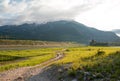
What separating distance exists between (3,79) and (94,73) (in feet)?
52.2

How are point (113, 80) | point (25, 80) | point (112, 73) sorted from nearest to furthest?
point (113, 80)
point (112, 73)
point (25, 80)

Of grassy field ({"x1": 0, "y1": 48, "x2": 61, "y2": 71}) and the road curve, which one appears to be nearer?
the road curve

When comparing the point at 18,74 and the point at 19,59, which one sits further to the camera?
the point at 19,59

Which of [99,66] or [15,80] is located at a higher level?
[99,66]

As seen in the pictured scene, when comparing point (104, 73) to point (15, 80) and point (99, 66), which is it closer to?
point (99, 66)

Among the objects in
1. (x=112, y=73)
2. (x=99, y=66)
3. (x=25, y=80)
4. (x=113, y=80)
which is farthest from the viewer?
(x=25, y=80)

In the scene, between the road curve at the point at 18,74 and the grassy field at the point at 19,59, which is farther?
the grassy field at the point at 19,59

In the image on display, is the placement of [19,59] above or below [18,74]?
below

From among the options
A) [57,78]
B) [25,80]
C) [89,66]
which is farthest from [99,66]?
[25,80]

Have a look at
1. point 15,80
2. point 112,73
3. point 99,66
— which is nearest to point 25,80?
point 15,80

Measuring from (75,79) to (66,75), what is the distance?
11.2 feet

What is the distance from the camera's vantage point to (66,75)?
34.9 meters

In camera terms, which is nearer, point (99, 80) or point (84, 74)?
point (99, 80)

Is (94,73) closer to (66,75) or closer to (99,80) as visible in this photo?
(99,80)
